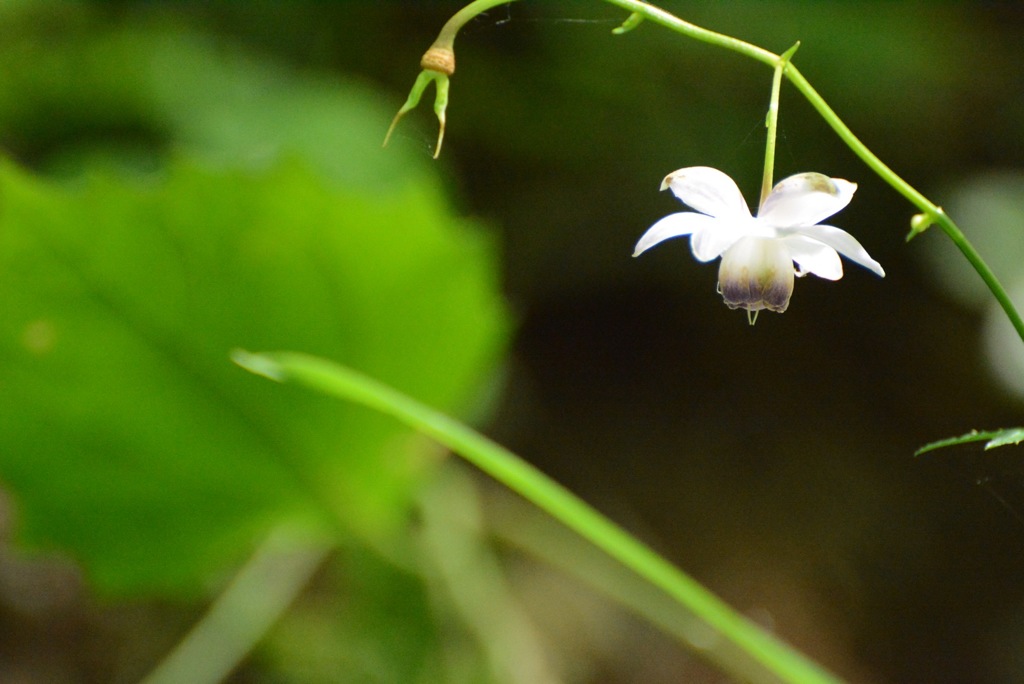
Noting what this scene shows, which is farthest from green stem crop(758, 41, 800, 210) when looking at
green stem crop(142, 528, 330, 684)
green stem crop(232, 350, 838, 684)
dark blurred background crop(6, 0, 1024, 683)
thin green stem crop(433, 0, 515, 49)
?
dark blurred background crop(6, 0, 1024, 683)

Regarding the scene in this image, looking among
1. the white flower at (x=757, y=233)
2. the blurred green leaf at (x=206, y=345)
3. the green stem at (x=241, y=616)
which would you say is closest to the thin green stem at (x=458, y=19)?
the white flower at (x=757, y=233)

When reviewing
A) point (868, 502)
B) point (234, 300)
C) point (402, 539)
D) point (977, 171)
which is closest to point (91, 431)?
point (234, 300)

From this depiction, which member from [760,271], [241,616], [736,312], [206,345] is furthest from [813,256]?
[736,312]

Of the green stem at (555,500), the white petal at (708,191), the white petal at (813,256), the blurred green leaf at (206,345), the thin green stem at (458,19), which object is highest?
the thin green stem at (458,19)

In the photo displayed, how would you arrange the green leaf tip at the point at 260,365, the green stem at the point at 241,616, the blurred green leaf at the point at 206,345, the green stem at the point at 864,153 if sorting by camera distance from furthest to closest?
the green stem at the point at 241,616, the blurred green leaf at the point at 206,345, the green leaf tip at the point at 260,365, the green stem at the point at 864,153

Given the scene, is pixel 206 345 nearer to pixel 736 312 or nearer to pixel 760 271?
pixel 760 271

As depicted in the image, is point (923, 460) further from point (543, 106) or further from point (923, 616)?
point (543, 106)

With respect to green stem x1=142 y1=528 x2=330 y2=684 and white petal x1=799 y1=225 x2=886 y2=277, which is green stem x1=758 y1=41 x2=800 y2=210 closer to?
white petal x1=799 y1=225 x2=886 y2=277

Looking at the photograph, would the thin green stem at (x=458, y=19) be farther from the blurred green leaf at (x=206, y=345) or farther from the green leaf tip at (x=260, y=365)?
the blurred green leaf at (x=206, y=345)
